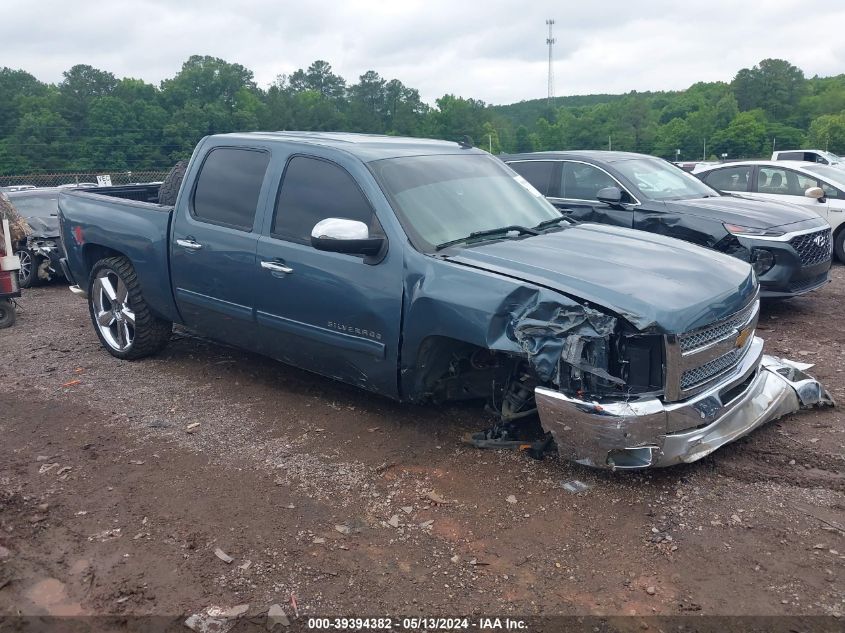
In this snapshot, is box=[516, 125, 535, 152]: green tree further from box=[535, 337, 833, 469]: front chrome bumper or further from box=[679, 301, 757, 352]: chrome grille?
box=[535, 337, 833, 469]: front chrome bumper

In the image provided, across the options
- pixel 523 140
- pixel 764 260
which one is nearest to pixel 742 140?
pixel 523 140

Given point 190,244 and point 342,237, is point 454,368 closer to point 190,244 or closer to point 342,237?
point 342,237

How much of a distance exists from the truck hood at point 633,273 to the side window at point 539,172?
4.09 metres

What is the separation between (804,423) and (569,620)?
8.67 ft

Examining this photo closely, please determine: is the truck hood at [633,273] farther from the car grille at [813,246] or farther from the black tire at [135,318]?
the car grille at [813,246]

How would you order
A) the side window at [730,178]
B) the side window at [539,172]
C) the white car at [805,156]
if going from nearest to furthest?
the side window at [539,172]
the side window at [730,178]
the white car at [805,156]

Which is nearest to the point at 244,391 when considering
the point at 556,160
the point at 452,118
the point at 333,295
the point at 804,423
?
the point at 333,295

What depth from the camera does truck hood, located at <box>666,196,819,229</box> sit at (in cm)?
773

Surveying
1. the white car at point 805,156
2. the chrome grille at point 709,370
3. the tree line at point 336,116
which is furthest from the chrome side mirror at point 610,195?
the tree line at point 336,116

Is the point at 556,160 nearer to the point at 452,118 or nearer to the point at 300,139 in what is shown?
the point at 300,139

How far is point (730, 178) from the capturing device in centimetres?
1199

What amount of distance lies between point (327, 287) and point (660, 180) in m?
5.29

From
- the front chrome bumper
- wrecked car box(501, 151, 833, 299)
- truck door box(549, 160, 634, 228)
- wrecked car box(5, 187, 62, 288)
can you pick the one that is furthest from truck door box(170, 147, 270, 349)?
wrecked car box(5, 187, 62, 288)

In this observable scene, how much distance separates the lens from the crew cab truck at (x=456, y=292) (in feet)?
12.5
